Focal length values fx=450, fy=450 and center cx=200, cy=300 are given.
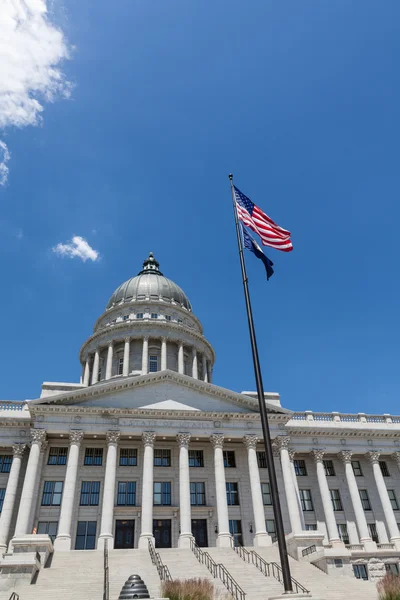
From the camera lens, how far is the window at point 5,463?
1513 inches

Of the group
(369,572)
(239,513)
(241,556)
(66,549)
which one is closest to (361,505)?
(369,572)

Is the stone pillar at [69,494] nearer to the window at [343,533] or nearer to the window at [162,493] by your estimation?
the window at [162,493]

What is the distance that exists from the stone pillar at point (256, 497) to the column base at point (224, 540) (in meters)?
2.13

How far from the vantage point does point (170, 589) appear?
17.9 m

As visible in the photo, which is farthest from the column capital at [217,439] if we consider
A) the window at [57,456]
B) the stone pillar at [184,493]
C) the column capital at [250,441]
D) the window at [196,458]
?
the window at [57,456]

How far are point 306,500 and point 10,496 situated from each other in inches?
1012

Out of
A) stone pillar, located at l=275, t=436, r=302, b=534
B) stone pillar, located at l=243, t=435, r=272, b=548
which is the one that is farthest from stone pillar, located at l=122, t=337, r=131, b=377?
stone pillar, located at l=275, t=436, r=302, b=534

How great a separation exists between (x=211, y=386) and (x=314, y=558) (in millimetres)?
16205

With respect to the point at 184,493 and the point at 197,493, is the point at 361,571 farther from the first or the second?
the point at 184,493

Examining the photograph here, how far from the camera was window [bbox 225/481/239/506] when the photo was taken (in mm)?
39281

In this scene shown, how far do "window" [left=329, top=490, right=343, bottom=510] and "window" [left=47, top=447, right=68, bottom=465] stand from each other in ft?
81.6

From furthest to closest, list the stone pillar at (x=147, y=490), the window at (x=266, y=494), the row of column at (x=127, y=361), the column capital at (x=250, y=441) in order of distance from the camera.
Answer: the row of column at (x=127, y=361)
the window at (x=266, y=494)
the column capital at (x=250, y=441)
the stone pillar at (x=147, y=490)

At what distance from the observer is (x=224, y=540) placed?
34.1m

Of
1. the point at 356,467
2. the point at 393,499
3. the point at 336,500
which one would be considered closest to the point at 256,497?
the point at 336,500
